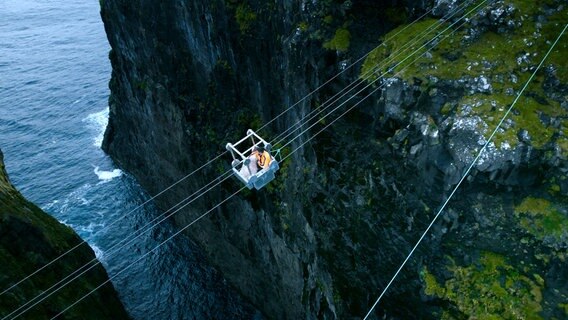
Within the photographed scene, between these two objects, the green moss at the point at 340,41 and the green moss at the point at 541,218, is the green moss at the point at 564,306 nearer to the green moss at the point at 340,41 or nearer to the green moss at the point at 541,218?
the green moss at the point at 541,218

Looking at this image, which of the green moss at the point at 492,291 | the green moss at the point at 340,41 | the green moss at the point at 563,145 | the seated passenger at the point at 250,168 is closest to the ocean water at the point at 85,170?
the seated passenger at the point at 250,168

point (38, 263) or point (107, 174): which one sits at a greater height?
point (38, 263)

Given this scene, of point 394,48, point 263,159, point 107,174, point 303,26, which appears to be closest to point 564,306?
point 263,159

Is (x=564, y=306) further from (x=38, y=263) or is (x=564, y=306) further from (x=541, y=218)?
(x=38, y=263)

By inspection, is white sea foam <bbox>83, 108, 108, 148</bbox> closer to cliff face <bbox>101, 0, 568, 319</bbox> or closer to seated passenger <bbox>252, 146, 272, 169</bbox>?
cliff face <bbox>101, 0, 568, 319</bbox>

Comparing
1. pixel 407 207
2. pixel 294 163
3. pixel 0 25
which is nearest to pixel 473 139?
pixel 407 207

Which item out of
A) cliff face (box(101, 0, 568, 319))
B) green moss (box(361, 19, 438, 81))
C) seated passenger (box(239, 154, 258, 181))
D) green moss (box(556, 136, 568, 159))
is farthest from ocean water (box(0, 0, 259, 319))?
green moss (box(556, 136, 568, 159))
